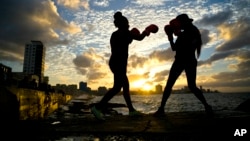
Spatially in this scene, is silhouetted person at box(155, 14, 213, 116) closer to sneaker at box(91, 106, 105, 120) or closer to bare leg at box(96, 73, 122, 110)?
bare leg at box(96, 73, 122, 110)

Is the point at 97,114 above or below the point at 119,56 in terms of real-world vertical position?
below

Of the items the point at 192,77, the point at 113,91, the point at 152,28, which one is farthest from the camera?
the point at 152,28

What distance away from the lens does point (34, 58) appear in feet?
484

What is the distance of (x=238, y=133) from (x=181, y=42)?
3.30m

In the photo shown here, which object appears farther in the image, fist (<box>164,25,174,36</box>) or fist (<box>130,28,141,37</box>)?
fist (<box>164,25,174,36</box>)

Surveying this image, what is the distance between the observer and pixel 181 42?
5.83 metres

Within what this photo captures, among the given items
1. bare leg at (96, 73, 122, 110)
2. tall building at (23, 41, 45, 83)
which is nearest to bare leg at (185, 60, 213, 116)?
bare leg at (96, 73, 122, 110)

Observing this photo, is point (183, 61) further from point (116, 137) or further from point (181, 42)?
point (116, 137)

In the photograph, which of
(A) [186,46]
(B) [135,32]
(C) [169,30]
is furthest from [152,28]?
(A) [186,46]

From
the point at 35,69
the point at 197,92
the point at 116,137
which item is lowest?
the point at 116,137

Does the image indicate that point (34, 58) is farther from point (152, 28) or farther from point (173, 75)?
point (173, 75)

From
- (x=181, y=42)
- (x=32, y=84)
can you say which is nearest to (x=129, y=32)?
(x=181, y=42)

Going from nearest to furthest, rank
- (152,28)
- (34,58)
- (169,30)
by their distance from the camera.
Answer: (169,30)
(152,28)
(34,58)

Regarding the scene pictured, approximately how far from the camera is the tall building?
450 ft
